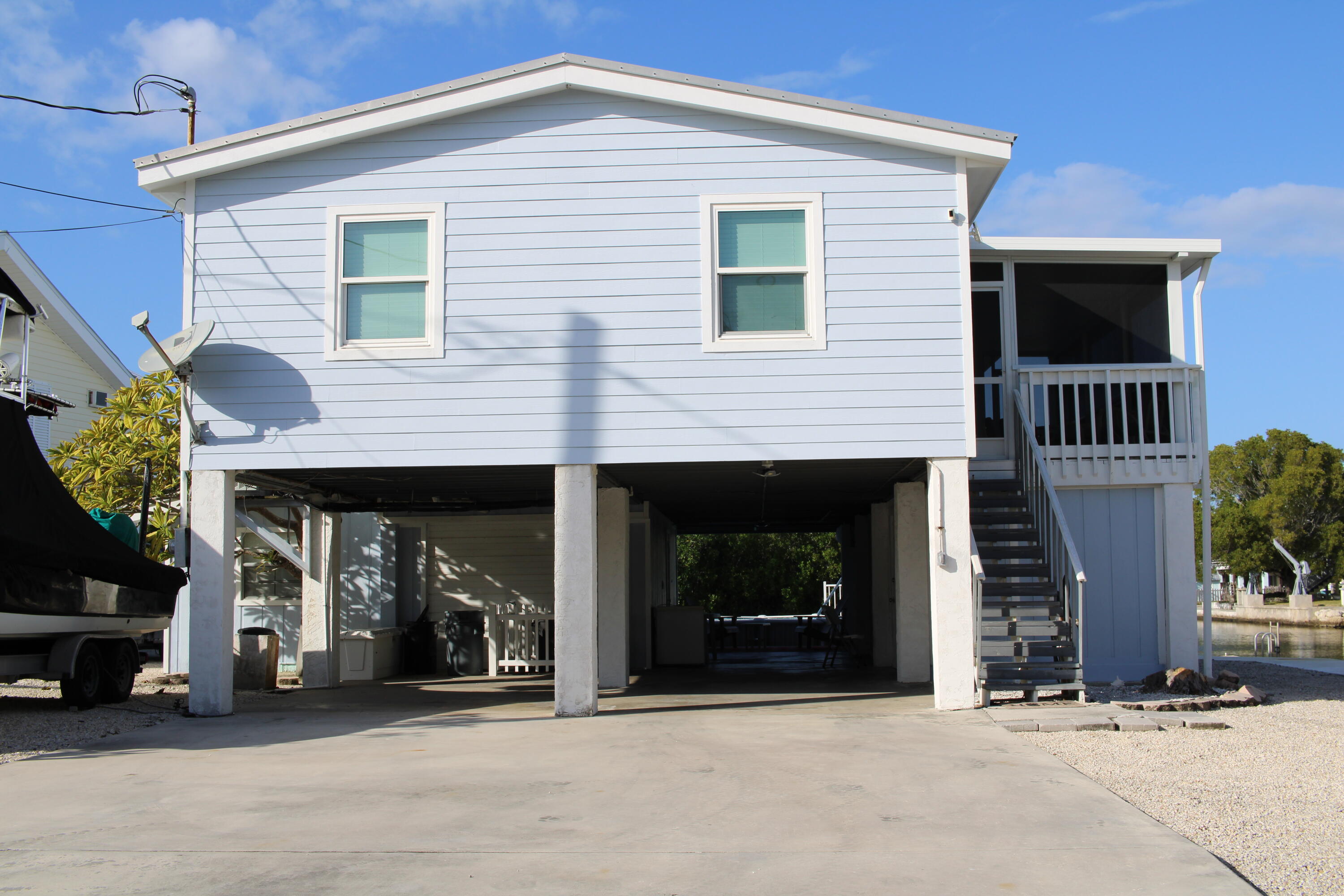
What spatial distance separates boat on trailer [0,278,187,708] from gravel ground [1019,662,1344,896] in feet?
28.7

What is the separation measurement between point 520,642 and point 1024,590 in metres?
7.49

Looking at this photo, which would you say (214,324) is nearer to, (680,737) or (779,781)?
(680,737)

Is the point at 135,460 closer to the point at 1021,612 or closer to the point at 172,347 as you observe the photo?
the point at 172,347

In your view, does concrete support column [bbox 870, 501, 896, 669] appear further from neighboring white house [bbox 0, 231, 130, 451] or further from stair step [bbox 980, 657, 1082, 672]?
neighboring white house [bbox 0, 231, 130, 451]

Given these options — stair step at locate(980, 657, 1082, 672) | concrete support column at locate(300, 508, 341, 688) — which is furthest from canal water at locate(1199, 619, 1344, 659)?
concrete support column at locate(300, 508, 341, 688)

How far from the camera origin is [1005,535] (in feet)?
40.0

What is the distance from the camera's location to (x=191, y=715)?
1091 centimetres

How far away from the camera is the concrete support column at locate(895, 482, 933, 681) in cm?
1384

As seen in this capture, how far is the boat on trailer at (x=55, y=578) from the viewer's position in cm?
1002

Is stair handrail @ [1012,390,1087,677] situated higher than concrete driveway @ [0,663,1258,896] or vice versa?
stair handrail @ [1012,390,1087,677]

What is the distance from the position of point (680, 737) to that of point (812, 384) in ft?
11.7

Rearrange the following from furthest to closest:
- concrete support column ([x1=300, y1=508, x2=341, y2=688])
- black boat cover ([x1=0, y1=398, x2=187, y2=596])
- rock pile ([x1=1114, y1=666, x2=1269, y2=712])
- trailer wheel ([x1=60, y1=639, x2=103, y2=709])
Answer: concrete support column ([x1=300, y1=508, x2=341, y2=688]) < trailer wheel ([x1=60, y1=639, x2=103, y2=709]) < rock pile ([x1=1114, y1=666, x2=1269, y2=712]) < black boat cover ([x1=0, y1=398, x2=187, y2=596])

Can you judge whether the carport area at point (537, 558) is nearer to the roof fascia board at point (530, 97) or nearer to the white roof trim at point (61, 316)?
the roof fascia board at point (530, 97)

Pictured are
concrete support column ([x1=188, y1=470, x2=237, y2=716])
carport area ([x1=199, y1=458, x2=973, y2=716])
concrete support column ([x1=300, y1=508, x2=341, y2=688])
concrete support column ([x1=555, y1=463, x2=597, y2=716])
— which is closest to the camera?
A: concrete support column ([x1=555, y1=463, x2=597, y2=716])
